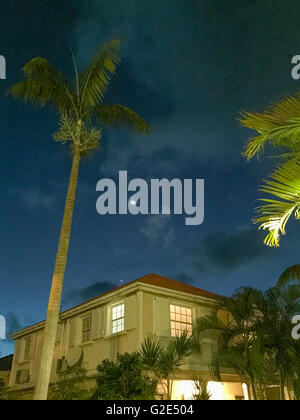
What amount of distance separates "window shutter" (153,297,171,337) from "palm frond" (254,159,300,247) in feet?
36.0

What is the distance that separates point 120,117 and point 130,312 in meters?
8.02

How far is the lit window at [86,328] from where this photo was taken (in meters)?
18.9

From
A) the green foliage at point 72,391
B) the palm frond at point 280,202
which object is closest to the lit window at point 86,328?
the green foliage at point 72,391

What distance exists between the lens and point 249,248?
3666 centimetres

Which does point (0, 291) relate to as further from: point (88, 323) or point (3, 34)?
point (3, 34)

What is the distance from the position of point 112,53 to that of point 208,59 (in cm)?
994

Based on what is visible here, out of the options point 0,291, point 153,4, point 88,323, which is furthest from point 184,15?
point 0,291

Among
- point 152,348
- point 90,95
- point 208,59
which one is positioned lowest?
point 152,348

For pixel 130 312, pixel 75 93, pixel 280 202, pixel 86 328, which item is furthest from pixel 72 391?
pixel 280 202

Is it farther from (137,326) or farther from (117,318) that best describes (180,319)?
(117,318)

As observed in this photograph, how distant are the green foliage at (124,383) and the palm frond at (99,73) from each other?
831cm

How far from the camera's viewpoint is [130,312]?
16812mm

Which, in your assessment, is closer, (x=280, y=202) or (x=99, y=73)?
(x=280, y=202)

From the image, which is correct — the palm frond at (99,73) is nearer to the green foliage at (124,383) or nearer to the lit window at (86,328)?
the green foliage at (124,383)
